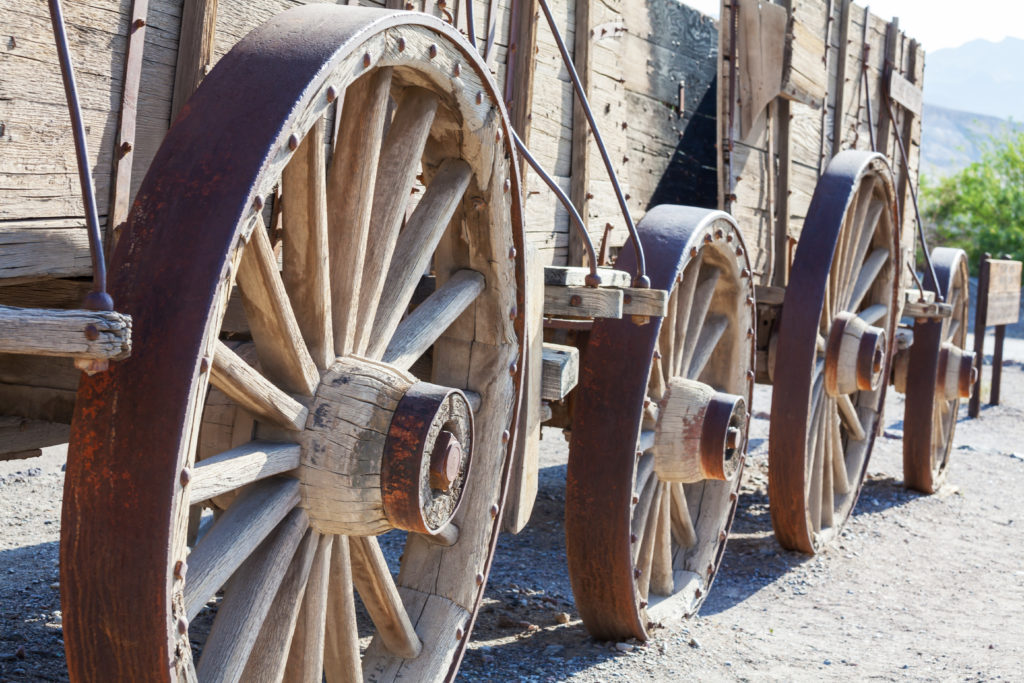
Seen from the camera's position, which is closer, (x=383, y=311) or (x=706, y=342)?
(x=383, y=311)

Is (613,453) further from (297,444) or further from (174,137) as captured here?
(174,137)

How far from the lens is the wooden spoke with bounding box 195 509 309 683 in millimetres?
1629

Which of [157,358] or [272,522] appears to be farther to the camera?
[272,522]

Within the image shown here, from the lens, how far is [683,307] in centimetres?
332

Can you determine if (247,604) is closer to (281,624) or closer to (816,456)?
(281,624)

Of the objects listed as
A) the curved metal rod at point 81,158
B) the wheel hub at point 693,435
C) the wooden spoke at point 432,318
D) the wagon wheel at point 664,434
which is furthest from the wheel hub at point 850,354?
the curved metal rod at point 81,158

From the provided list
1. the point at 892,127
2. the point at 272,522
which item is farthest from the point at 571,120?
the point at 892,127

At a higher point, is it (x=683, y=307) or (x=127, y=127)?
(x=127, y=127)

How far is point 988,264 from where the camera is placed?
6.81 m

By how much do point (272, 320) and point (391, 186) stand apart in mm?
428

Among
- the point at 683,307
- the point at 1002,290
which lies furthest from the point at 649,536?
the point at 1002,290

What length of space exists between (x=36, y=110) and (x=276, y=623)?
0.90 metres

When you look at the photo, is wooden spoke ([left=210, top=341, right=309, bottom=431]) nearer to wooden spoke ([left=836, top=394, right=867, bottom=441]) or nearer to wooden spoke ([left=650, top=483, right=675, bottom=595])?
wooden spoke ([left=650, top=483, right=675, bottom=595])

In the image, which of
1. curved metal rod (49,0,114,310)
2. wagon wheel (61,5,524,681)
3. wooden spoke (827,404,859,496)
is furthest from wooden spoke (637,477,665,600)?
curved metal rod (49,0,114,310)
